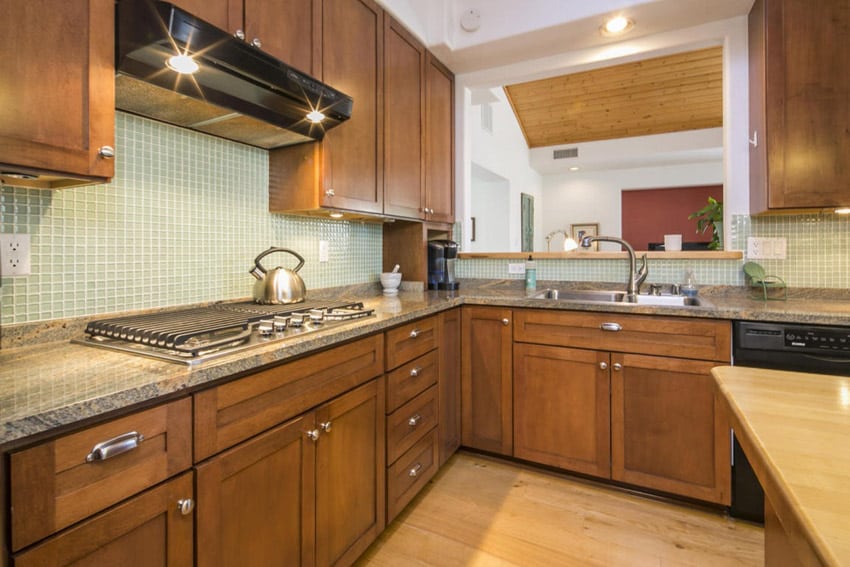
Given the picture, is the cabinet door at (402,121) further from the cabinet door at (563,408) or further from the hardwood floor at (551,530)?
the hardwood floor at (551,530)

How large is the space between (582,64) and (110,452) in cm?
Result: 288

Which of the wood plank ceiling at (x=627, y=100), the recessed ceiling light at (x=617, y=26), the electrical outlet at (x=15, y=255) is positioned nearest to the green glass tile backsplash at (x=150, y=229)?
the electrical outlet at (x=15, y=255)

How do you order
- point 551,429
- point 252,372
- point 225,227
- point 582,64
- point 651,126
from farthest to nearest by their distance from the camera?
point 651,126
point 582,64
point 551,429
point 225,227
point 252,372

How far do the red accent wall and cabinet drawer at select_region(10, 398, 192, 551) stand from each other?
7.84 meters

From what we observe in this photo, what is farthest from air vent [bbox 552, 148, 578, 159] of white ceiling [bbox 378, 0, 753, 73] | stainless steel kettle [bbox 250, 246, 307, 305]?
stainless steel kettle [bbox 250, 246, 307, 305]

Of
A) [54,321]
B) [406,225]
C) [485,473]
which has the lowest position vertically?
[485,473]

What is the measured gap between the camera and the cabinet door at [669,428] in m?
1.82

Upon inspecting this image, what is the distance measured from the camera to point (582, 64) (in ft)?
8.45

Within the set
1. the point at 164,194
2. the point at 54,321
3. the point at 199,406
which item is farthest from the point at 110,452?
the point at 164,194

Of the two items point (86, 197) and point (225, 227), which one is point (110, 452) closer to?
point (86, 197)

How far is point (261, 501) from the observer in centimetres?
107

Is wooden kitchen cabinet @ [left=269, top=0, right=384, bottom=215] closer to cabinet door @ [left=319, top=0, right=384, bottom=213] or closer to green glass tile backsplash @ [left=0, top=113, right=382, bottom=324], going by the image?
cabinet door @ [left=319, top=0, right=384, bottom=213]

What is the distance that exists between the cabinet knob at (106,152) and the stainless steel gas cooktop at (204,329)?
0.44 meters

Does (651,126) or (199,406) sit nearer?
(199,406)
